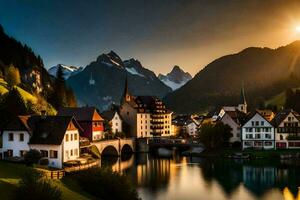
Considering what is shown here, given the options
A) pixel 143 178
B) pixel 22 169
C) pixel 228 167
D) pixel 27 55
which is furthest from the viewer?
pixel 27 55

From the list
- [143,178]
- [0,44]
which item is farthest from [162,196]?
[0,44]

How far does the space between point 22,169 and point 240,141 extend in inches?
3016

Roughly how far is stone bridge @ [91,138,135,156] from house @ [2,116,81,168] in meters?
33.0

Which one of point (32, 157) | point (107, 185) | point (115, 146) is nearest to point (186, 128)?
point (115, 146)

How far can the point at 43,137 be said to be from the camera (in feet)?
212

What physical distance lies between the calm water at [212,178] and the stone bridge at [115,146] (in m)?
4.78

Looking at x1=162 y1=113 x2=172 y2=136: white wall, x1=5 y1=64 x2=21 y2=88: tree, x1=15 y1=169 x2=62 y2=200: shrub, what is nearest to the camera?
x1=15 y1=169 x2=62 y2=200: shrub

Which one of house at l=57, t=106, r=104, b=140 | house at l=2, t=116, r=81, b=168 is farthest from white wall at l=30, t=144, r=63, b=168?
house at l=57, t=106, r=104, b=140

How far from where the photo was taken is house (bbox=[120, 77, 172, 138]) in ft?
493

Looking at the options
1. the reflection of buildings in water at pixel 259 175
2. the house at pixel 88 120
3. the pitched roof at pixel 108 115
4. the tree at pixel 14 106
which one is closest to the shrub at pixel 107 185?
the reflection of buildings in water at pixel 259 175

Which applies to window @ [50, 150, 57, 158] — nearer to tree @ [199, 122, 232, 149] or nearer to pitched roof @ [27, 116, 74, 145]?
→ pitched roof @ [27, 116, 74, 145]

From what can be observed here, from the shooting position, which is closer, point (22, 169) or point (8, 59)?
point (22, 169)

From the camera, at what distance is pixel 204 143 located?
4498 inches

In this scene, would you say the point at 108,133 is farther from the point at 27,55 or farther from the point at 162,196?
the point at 27,55
